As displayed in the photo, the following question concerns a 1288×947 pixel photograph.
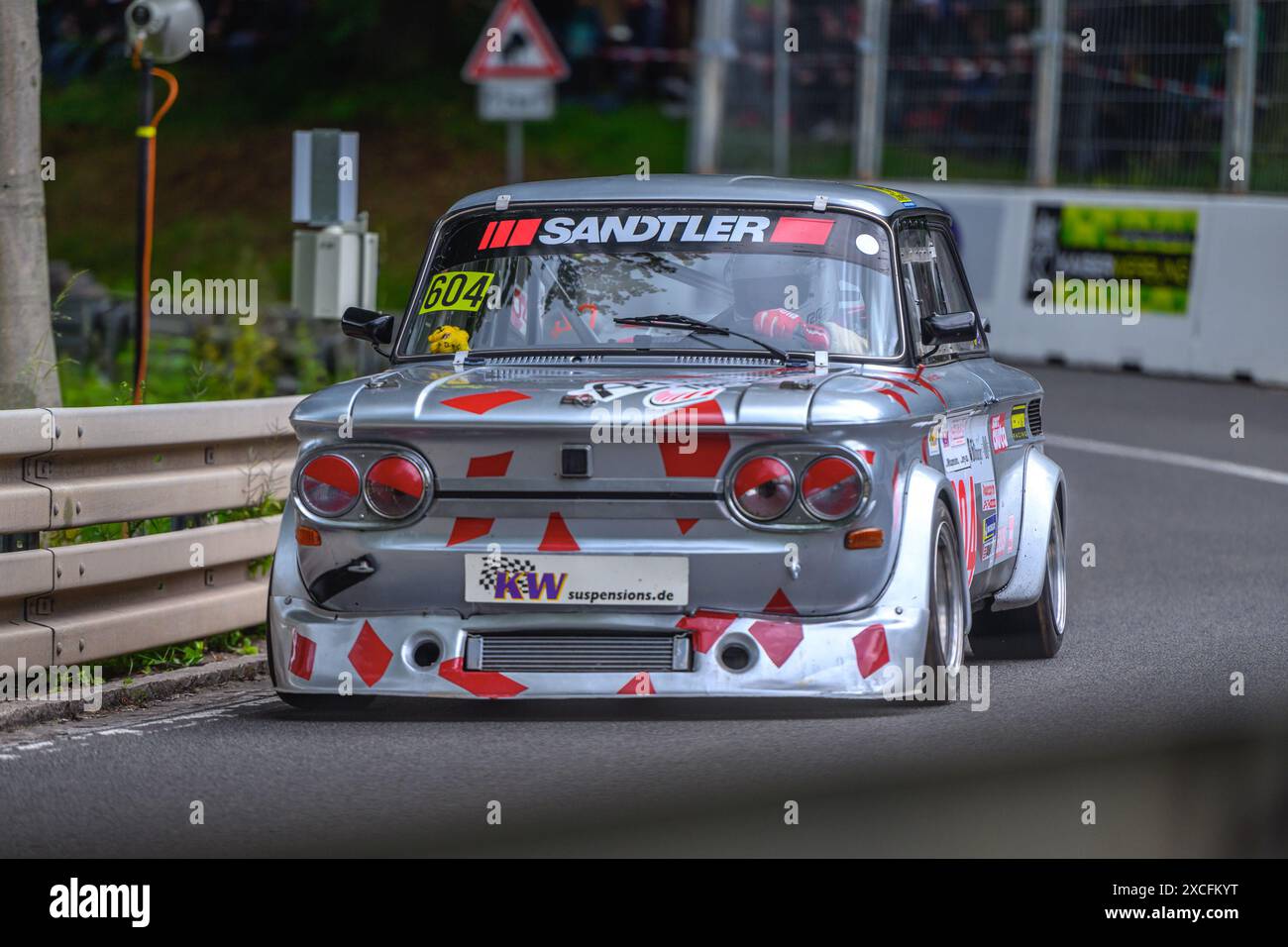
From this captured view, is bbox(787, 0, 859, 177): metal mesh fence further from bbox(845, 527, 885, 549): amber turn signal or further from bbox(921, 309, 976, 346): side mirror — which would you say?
bbox(845, 527, 885, 549): amber turn signal

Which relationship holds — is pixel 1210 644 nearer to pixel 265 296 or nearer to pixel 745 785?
pixel 745 785

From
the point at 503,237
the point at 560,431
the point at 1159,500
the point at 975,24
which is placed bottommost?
the point at 1159,500

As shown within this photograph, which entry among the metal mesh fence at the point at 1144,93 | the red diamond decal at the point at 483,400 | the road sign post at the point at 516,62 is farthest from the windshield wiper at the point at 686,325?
the metal mesh fence at the point at 1144,93

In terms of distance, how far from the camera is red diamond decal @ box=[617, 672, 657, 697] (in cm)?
693

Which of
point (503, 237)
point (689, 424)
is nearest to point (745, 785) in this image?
point (689, 424)

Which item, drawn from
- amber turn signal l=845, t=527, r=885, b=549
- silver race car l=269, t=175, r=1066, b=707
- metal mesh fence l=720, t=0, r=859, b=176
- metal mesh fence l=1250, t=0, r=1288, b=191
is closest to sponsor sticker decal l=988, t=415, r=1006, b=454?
silver race car l=269, t=175, r=1066, b=707

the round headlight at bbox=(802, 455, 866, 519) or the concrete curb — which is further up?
the round headlight at bbox=(802, 455, 866, 519)

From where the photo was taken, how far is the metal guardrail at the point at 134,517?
25.7ft

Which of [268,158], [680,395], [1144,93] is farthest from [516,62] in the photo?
[268,158]

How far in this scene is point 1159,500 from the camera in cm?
1445

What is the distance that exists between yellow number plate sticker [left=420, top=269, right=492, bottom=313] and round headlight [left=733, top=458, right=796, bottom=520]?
A: 155cm

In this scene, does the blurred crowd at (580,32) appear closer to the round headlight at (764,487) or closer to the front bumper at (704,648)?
the front bumper at (704,648)

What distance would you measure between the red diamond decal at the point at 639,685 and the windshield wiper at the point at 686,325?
1211 millimetres
